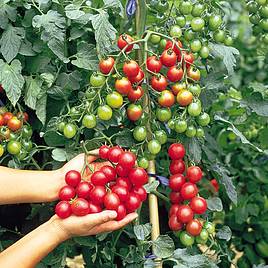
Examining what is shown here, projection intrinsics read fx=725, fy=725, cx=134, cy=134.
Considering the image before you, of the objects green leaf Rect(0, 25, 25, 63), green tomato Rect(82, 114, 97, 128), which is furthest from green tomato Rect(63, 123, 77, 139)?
green leaf Rect(0, 25, 25, 63)

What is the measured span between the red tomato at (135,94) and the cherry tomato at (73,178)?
206mm

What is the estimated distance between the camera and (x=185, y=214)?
1.61 metres

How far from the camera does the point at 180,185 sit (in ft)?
5.42

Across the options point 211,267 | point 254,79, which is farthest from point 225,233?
point 254,79

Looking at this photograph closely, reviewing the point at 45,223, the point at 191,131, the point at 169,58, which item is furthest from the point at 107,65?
the point at 45,223

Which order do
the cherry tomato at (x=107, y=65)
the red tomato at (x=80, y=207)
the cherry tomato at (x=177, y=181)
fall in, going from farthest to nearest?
the cherry tomato at (x=177, y=181)
the cherry tomato at (x=107, y=65)
the red tomato at (x=80, y=207)

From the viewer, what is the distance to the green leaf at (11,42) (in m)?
1.74

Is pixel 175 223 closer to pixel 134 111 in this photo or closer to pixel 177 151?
pixel 177 151

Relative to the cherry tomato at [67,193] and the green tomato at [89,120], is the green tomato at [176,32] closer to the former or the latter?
the green tomato at [89,120]

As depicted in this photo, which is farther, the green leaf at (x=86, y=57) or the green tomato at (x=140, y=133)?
the green leaf at (x=86, y=57)

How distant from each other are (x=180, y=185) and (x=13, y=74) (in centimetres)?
47

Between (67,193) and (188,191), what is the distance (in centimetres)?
29

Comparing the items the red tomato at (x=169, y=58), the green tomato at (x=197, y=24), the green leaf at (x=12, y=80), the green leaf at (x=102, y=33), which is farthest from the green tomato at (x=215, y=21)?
the green leaf at (x=12, y=80)

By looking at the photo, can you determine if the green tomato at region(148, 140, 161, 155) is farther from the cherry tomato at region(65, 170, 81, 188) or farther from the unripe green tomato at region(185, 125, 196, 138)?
the cherry tomato at region(65, 170, 81, 188)
